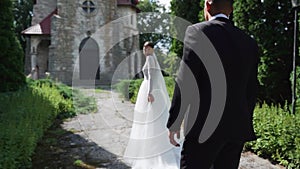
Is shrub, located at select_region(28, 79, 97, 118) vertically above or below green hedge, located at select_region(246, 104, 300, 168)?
below

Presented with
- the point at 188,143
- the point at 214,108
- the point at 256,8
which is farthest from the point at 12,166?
the point at 256,8

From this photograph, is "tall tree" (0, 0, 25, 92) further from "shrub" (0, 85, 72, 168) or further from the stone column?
the stone column

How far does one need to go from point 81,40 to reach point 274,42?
17.4 meters

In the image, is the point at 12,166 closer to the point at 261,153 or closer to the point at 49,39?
the point at 261,153

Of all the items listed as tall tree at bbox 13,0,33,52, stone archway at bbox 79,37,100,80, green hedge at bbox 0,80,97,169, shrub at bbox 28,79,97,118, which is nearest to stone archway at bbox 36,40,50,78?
stone archway at bbox 79,37,100,80

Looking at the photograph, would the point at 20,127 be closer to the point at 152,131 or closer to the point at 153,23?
the point at 152,131

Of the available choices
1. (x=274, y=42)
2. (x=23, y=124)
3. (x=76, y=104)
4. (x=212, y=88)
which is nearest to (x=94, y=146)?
(x=23, y=124)

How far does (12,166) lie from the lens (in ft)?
10.6

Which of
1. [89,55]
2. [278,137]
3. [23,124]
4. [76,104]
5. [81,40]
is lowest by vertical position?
[76,104]

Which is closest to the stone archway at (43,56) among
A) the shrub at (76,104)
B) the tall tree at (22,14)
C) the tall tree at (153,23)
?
the tall tree at (153,23)

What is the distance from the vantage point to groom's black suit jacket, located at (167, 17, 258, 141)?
1.90m

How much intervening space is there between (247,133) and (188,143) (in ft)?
1.32

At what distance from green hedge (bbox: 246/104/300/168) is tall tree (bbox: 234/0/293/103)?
1.96 meters

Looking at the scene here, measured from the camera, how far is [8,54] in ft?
29.2
